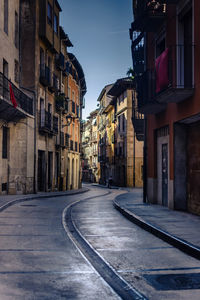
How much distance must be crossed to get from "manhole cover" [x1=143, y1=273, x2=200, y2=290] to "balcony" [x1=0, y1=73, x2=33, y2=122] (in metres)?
14.2

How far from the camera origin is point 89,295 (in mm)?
4980

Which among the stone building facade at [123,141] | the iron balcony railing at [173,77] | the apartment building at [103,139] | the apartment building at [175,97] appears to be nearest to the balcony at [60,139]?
the stone building facade at [123,141]

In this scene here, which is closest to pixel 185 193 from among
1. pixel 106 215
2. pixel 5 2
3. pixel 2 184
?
pixel 106 215

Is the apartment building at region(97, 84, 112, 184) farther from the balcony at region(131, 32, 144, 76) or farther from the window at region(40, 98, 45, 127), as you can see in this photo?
the balcony at region(131, 32, 144, 76)

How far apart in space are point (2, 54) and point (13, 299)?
62.3 feet

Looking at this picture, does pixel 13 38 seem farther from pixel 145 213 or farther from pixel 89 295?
pixel 89 295

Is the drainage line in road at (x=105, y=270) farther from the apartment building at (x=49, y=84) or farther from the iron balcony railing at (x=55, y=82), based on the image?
the iron balcony railing at (x=55, y=82)

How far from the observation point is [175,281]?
571 cm

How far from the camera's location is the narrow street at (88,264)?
16.9 ft

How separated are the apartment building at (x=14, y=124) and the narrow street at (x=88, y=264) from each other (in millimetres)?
13036

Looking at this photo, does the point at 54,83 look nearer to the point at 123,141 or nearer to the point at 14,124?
the point at 14,124

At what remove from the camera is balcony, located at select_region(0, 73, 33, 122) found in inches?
784

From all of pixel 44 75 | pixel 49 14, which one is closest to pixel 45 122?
pixel 44 75

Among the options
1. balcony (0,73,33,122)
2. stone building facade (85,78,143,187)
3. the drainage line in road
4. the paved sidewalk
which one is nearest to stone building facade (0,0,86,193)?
balcony (0,73,33,122)
